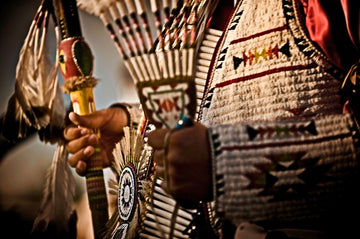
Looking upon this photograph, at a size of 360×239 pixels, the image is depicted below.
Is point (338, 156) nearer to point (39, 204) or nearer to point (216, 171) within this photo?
point (216, 171)

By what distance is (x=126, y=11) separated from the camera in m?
0.72

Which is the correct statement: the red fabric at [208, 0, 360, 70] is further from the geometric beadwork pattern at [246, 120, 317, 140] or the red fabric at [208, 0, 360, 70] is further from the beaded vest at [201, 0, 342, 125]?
the geometric beadwork pattern at [246, 120, 317, 140]

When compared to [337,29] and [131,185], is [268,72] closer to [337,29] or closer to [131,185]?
[337,29]

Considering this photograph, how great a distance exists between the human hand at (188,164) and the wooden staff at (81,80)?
575mm

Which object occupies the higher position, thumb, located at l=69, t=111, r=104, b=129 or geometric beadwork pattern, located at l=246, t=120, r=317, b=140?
thumb, located at l=69, t=111, r=104, b=129

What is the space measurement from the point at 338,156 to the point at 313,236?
15 centimetres

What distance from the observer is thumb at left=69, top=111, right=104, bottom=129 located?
112 centimetres

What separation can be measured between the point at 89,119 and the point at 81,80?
5.2 inches

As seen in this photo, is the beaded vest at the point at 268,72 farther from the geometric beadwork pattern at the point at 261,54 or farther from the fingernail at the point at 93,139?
the fingernail at the point at 93,139

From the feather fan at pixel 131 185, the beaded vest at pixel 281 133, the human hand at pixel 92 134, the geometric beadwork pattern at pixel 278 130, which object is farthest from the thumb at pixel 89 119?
the geometric beadwork pattern at pixel 278 130

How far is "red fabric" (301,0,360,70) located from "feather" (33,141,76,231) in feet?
3.44

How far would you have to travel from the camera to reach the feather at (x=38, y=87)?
1399 mm

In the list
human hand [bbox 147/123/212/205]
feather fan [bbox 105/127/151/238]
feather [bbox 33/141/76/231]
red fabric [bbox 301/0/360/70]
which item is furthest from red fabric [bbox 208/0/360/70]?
feather [bbox 33/141/76/231]

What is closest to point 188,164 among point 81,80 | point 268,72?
point 268,72
